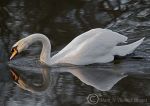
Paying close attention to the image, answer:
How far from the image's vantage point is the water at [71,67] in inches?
381

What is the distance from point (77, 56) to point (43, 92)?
148cm

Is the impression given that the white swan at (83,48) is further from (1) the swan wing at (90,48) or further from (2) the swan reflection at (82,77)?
(2) the swan reflection at (82,77)

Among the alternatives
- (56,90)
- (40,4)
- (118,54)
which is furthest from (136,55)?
(40,4)

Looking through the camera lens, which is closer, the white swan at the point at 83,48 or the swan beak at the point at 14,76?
the swan beak at the point at 14,76

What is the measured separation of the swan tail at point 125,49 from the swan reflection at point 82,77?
684mm

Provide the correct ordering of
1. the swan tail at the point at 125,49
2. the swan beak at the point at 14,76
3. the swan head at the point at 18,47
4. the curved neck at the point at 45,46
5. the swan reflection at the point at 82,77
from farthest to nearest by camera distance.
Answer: the swan tail at the point at 125,49 → the curved neck at the point at 45,46 → the swan head at the point at 18,47 → the swan beak at the point at 14,76 → the swan reflection at the point at 82,77

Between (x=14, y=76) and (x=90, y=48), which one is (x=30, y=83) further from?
(x=90, y=48)

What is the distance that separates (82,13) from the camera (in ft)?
49.6

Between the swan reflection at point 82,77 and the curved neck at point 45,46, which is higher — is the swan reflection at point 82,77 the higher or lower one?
the lower one

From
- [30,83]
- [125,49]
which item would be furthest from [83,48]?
[30,83]

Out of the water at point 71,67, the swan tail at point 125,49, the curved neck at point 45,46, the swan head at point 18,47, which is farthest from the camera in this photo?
the swan tail at point 125,49

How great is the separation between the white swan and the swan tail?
0.08m

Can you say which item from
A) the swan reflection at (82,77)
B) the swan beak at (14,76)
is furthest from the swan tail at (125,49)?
the swan beak at (14,76)

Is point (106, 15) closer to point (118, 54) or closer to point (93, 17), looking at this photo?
point (93, 17)
